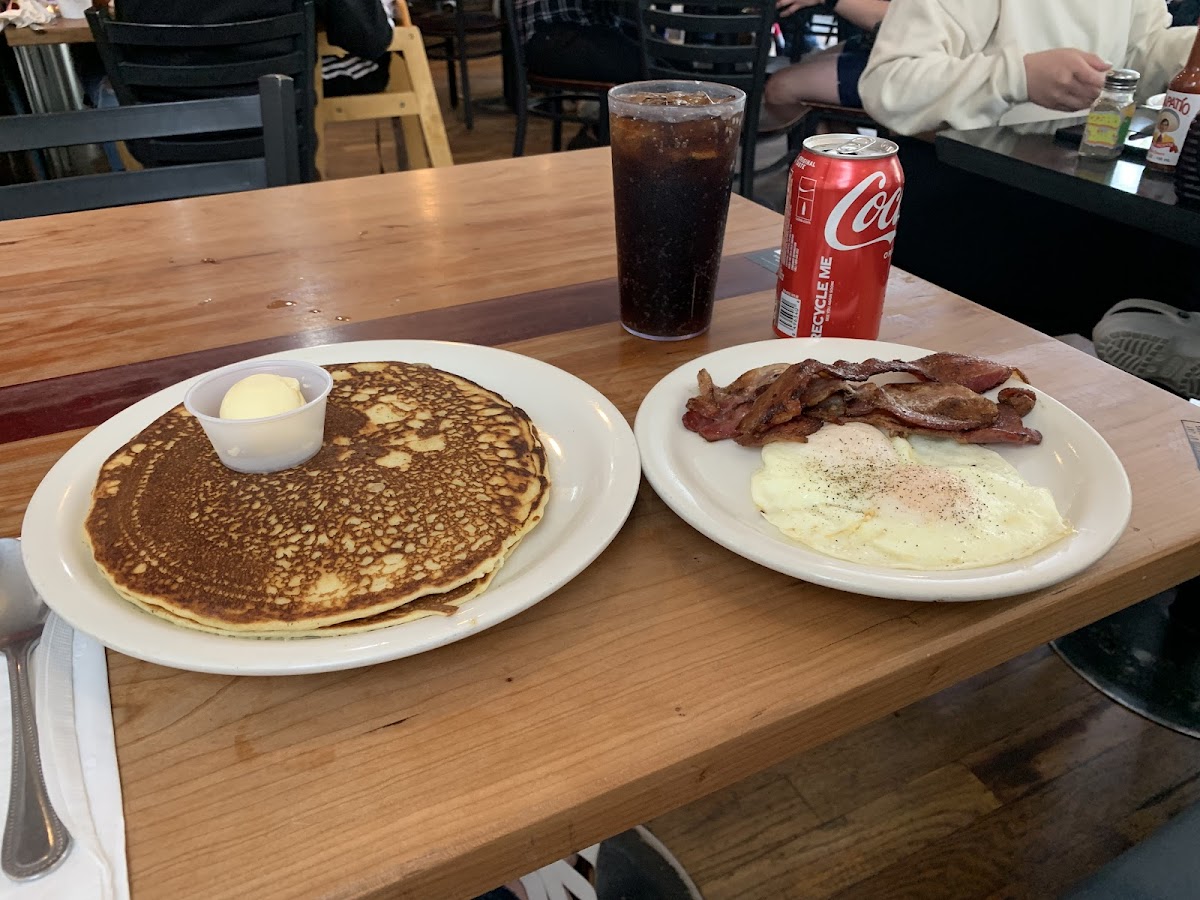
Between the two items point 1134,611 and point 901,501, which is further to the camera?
point 1134,611

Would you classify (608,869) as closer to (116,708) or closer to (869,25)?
(116,708)

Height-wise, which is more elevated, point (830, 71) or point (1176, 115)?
point (1176, 115)

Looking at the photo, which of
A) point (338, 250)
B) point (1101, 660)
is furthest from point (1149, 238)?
point (338, 250)

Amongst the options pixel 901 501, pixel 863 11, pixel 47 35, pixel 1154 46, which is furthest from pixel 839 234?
pixel 47 35

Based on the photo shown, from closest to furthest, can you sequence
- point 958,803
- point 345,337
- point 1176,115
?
point 345,337 < point 958,803 < point 1176,115

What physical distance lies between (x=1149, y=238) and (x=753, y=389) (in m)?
1.99

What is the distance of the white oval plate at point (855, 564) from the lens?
2.04 feet

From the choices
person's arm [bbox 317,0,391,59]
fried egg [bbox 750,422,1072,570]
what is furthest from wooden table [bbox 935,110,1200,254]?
person's arm [bbox 317,0,391,59]

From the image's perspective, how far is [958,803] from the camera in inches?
56.7

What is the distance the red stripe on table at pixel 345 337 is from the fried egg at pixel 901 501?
1.55ft

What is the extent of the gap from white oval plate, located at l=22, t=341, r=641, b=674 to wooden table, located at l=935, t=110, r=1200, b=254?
1.33 m

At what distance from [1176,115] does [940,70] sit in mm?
728

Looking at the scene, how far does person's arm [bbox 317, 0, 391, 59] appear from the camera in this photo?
3143 mm

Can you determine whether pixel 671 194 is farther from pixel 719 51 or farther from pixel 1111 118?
pixel 719 51
